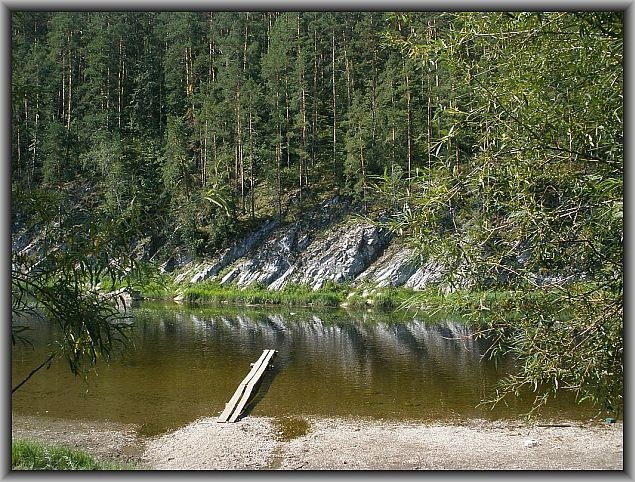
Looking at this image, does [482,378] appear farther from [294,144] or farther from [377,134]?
[294,144]

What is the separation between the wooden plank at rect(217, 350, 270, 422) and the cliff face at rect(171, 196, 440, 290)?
47.2 feet

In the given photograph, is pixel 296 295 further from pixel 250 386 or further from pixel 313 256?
pixel 250 386

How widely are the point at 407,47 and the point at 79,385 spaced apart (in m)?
10.7

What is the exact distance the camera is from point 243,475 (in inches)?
159

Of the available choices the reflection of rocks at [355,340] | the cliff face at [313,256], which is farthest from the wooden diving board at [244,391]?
the cliff face at [313,256]

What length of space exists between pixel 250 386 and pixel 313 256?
19.8m

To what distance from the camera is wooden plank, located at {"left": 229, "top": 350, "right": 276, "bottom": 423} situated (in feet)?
35.1

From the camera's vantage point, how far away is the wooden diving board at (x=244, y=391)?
35.1ft

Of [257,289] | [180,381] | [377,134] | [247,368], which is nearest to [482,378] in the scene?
[247,368]

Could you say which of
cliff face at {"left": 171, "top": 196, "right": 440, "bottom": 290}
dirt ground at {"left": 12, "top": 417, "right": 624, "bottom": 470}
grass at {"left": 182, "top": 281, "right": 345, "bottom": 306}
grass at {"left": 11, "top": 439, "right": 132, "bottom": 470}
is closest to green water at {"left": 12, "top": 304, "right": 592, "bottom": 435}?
dirt ground at {"left": 12, "top": 417, "right": 624, "bottom": 470}

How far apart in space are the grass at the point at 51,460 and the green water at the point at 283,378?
1.62m

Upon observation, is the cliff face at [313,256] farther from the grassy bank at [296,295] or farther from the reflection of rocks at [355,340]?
the reflection of rocks at [355,340]

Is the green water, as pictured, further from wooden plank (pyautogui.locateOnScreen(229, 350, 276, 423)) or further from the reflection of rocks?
wooden plank (pyautogui.locateOnScreen(229, 350, 276, 423))

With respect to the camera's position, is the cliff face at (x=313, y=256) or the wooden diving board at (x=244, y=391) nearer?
the wooden diving board at (x=244, y=391)
